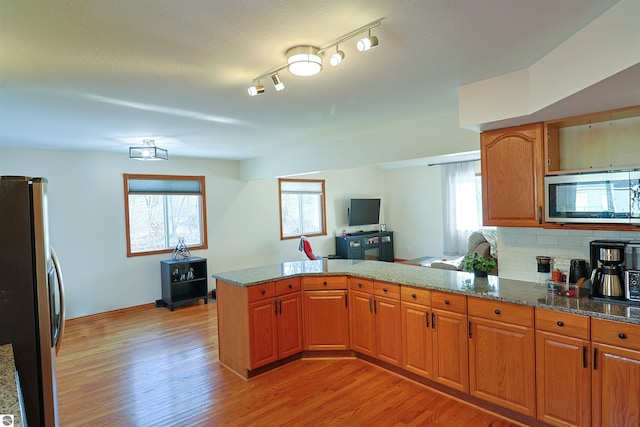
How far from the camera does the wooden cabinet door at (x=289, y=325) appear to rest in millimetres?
3439

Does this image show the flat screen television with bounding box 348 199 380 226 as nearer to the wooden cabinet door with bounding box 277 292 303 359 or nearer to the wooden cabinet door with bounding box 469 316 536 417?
the wooden cabinet door with bounding box 277 292 303 359

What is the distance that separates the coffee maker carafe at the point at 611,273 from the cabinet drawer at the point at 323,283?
199 cm

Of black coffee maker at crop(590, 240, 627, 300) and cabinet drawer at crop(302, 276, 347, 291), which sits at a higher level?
black coffee maker at crop(590, 240, 627, 300)

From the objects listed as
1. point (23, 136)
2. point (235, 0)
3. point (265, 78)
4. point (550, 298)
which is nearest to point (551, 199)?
point (550, 298)

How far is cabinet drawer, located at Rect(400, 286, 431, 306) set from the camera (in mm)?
2934

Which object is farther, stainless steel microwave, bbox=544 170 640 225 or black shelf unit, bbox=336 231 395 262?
black shelf unit, bbox=336 231 395 262

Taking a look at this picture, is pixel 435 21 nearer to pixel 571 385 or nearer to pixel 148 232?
pixel 571 385

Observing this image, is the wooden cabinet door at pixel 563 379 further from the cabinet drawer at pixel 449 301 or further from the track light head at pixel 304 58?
the track light head at pixel 304 58

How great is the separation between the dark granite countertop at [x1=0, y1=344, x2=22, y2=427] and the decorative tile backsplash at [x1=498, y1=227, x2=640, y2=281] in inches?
129

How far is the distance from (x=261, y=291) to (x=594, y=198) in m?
2.64

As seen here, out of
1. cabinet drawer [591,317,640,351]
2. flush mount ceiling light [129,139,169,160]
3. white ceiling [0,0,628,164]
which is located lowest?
cabinet drawer [591,317,640,351]

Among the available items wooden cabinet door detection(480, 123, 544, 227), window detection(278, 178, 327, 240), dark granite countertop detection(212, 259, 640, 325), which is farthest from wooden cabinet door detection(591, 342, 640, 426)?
window detection(278, 178, 327, 240)

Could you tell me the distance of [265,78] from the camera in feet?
8.40

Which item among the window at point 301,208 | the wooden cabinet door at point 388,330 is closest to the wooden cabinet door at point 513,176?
the wooden cabinet door at point 388,330
